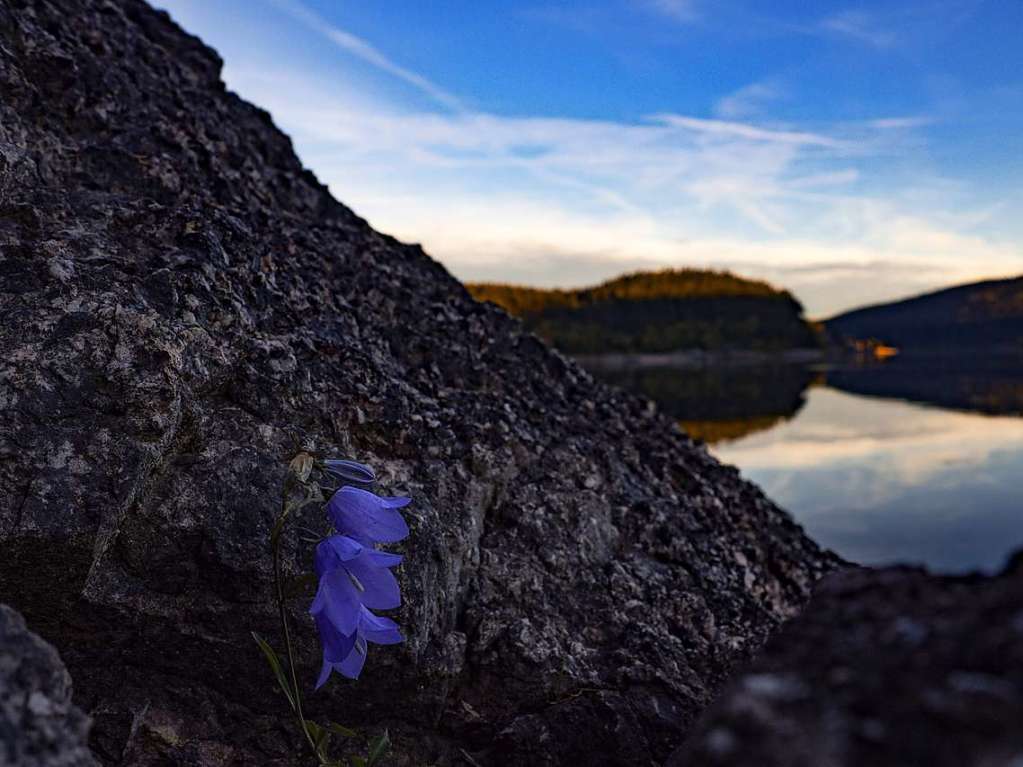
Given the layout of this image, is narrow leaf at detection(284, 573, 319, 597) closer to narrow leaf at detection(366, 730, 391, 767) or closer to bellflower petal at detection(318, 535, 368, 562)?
bellflower petal at detection(318, 535, 368, 562)

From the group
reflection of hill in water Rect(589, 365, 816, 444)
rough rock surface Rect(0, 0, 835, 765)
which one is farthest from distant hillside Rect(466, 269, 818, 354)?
rough rock surface Rect(0, 0, 835, 765)

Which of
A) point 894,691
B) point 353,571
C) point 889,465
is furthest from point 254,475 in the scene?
point 889,465

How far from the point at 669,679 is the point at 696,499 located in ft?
4.89

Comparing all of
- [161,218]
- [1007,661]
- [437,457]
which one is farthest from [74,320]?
[1007,661]

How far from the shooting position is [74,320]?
8.27ft

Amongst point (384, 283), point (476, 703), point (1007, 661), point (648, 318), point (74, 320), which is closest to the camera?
point (1007, 661)

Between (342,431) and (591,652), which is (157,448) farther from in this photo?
(591,652)

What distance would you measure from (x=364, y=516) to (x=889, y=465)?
82.7 ft

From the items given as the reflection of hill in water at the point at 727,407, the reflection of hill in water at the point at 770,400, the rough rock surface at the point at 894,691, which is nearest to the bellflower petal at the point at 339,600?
the rough rock surface at the point at 894,691

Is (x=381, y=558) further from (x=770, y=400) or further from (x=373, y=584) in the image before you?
(x=770, y=400)

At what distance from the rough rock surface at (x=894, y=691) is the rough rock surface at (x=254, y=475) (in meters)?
1.84

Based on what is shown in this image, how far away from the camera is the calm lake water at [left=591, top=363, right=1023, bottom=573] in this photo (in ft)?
52.5

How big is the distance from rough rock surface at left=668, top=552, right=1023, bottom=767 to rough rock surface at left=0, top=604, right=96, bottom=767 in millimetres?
1000

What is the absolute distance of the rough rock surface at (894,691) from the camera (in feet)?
2.67
